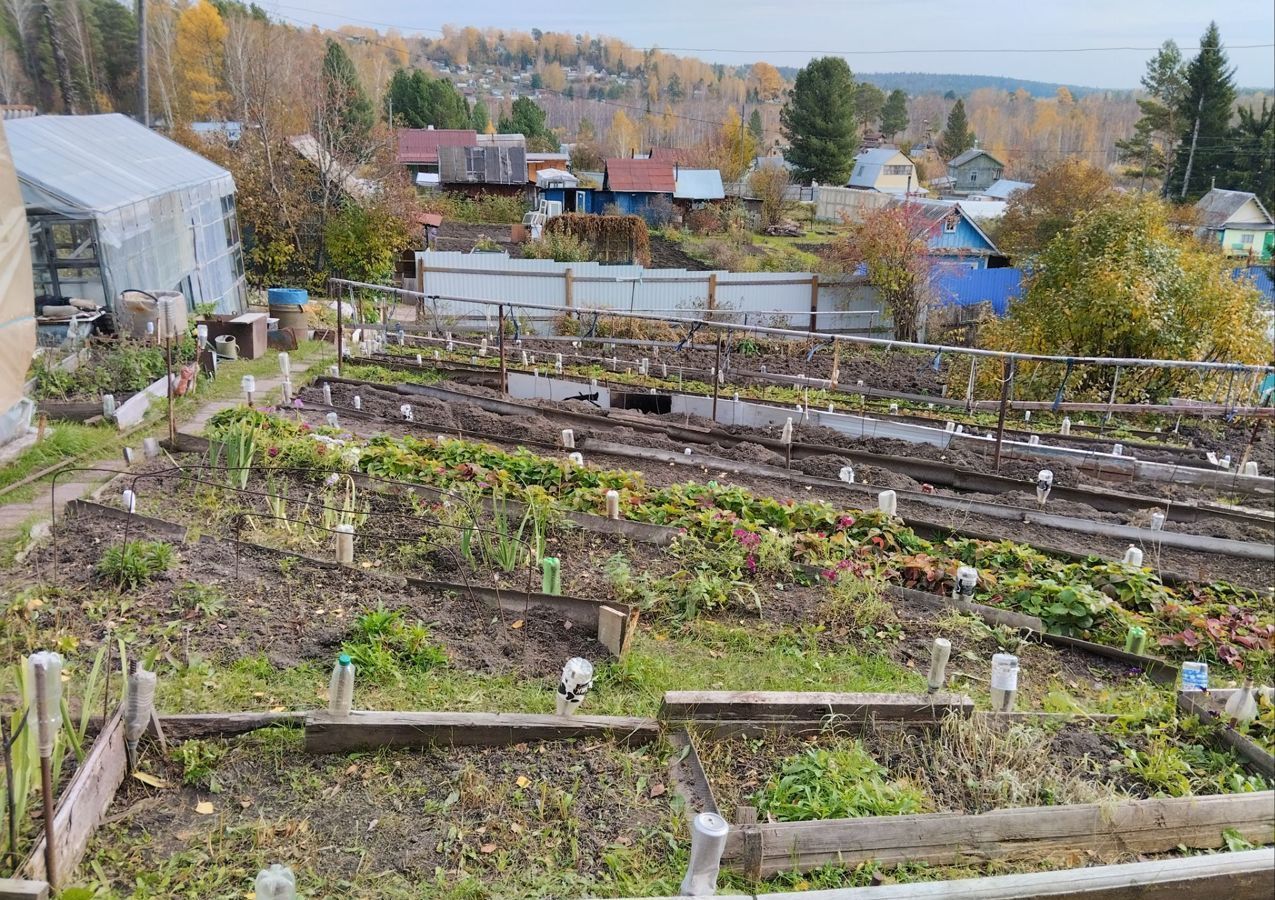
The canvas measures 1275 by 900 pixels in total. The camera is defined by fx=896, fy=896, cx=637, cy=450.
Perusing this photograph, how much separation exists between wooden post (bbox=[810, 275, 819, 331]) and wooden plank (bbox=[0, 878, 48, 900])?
79.3ft

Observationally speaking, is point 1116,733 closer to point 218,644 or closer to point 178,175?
point 218,644

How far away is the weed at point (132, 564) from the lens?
5117 mm

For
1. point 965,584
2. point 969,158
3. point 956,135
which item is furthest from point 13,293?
point 956,135

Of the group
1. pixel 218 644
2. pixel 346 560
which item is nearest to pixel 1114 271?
pixel 346 560

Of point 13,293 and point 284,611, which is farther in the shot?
point 13,293

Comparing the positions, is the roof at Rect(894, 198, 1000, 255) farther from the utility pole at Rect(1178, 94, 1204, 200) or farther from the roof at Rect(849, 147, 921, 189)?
the roof at Rect(849, 147, 921, 189)

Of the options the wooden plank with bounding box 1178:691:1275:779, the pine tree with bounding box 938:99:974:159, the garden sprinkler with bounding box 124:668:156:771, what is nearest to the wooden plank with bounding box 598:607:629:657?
the garden sprinkler with bounding box 124:668:156:771

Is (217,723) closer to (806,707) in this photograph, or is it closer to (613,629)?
(613,629)

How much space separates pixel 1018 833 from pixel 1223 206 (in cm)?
4721

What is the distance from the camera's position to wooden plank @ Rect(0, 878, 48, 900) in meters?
2.64

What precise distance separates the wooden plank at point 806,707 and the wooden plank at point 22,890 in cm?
228

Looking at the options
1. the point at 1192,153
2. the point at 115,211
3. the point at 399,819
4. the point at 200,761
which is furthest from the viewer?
the point at 1192,153

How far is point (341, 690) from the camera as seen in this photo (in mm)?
3715

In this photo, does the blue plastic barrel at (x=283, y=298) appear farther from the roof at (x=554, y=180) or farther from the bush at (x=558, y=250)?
the roof at (x=554, y=180)
